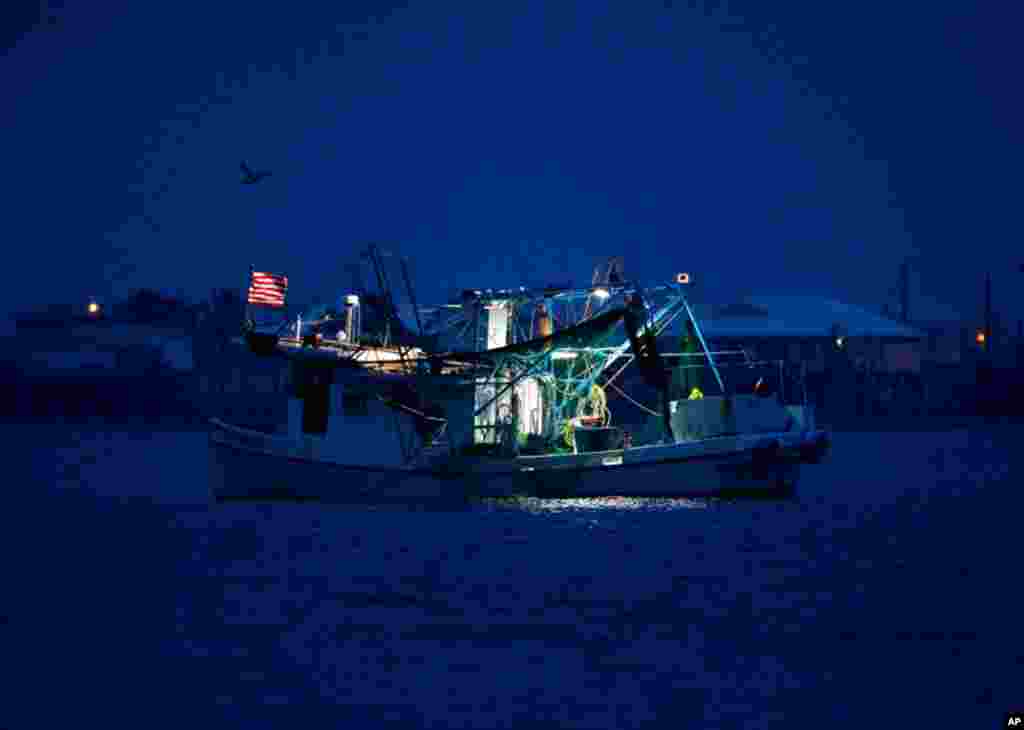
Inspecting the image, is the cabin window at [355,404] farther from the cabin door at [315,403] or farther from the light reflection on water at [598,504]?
the light reflection on water at [598,504]

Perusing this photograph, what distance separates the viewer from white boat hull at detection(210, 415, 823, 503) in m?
40.7

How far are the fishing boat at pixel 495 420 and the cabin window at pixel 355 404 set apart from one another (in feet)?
0.10

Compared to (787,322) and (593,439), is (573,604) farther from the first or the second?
(787,322)

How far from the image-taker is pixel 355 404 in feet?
139

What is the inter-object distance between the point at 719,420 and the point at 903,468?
26.4 metres

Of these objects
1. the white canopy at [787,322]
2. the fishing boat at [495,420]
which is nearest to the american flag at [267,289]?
the fishing boat at [495,420]

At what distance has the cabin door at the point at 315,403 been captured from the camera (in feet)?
140

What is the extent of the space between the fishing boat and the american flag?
784 mm

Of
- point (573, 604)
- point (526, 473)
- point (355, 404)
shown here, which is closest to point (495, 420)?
point (526, 473)

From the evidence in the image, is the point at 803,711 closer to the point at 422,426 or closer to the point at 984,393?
the point at 422,426

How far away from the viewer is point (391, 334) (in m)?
43.2

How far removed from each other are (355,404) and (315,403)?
3.03 ft

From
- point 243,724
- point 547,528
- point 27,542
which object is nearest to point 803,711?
point 243,724

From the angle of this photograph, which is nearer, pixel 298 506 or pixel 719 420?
pixel 719 420
